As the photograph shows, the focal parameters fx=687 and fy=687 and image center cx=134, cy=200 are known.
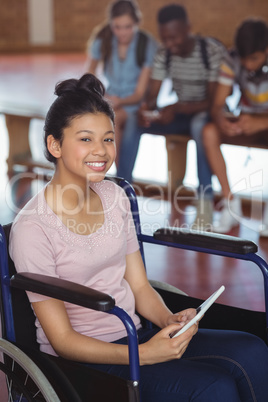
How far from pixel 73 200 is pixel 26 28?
1007 cm

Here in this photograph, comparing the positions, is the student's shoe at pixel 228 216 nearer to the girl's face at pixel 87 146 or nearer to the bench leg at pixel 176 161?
the bench leg at pixel 176 161

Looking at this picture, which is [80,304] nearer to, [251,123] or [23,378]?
[23,378]

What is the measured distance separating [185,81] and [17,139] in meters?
1.55

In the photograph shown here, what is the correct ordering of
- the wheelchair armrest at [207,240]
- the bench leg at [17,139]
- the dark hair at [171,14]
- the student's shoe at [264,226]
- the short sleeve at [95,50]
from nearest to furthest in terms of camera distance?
1. the wheelchair armrest at [207,240]
2. the student's shoe at [264,226]
3. the dark hair at [171,14]
4. the short sleeve at [95,50]
5. the bench leg at [17,139]

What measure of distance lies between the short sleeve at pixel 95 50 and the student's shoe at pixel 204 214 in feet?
4.38

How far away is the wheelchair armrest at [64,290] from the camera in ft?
4.52

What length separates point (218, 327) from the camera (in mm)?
1854

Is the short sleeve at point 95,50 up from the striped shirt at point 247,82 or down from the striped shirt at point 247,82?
up

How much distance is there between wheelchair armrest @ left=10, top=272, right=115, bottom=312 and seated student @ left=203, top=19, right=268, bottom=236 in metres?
2.36

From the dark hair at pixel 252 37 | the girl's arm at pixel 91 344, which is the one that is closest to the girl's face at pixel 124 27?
the dark hair at pixel 252 37

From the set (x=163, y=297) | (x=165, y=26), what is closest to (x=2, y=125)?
(x=165, y=26)

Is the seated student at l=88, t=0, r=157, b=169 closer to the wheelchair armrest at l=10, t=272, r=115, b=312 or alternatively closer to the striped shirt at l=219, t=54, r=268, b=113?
the striped shirt at l=219, t=54, r=268, b=113

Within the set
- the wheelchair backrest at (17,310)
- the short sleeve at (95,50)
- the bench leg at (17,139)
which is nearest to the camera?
the wheelchair backrest at (17,310)

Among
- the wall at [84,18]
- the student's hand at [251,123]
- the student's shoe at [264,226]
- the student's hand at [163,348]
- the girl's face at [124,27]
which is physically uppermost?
the wall at [84,18]
